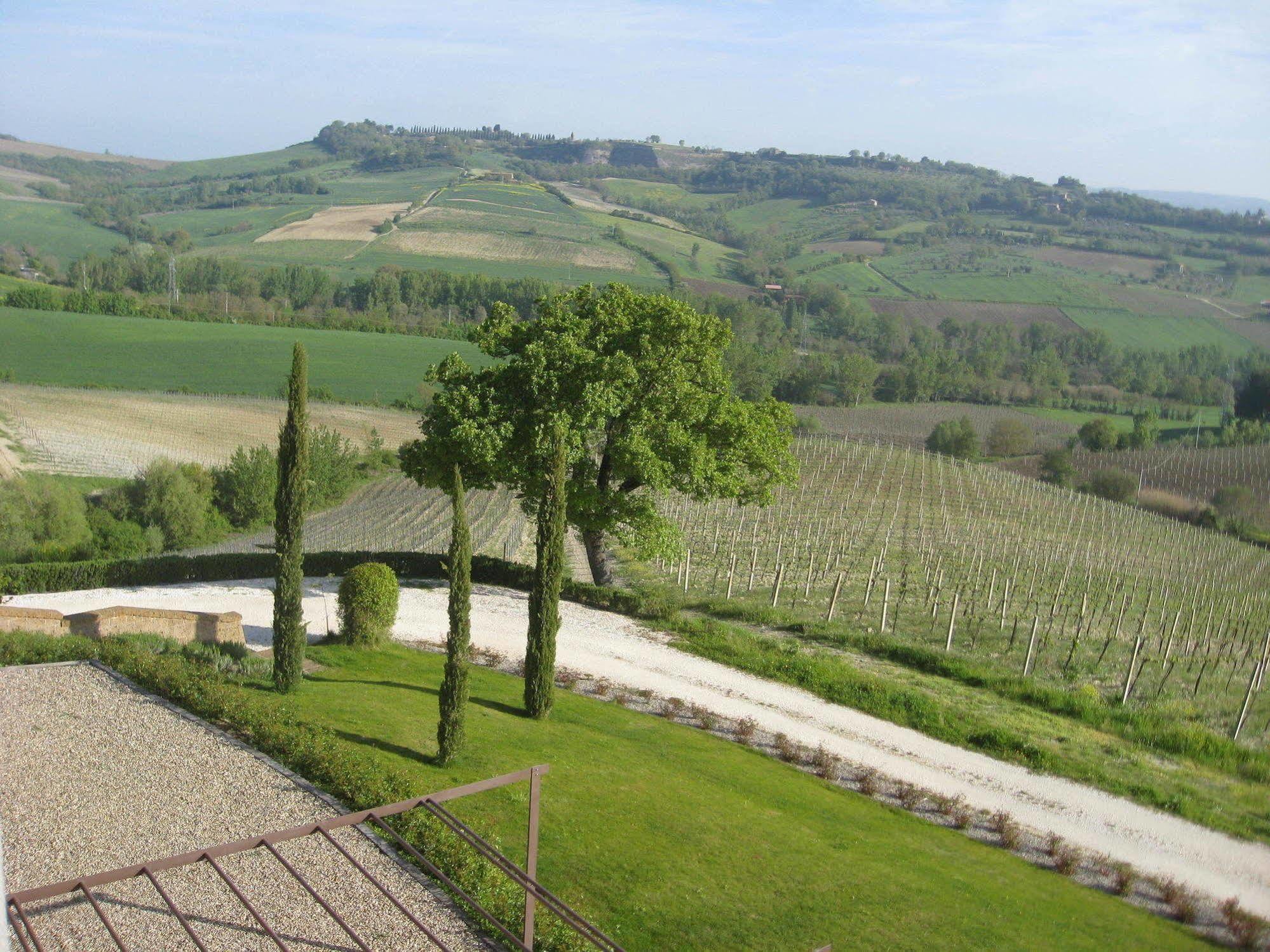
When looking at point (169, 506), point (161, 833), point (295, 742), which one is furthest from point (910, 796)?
point (169, 506)

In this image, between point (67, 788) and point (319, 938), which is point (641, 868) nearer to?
point (319, 938)

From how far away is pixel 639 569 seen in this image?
3075cm

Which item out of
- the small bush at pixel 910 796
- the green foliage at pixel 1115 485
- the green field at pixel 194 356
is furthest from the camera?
the green field at pixel 194 356

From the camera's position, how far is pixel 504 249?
386ft

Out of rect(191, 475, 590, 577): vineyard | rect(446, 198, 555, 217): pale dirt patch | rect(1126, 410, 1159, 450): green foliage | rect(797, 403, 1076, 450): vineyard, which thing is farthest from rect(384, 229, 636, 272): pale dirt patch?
rect(191, 475, 590, 577): vineyard

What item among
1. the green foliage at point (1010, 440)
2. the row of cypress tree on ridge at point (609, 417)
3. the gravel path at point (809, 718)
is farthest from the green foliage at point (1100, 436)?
the gravel path at point (809, 718)

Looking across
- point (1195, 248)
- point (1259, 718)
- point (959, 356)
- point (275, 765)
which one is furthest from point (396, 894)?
point (959, 356)

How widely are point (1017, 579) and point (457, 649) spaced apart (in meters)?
19.3

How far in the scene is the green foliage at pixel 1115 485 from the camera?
50.4 m

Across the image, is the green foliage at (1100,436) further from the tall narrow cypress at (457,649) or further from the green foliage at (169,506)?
the tall narrow cypress at (457,649)

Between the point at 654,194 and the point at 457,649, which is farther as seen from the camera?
the point at 654,194

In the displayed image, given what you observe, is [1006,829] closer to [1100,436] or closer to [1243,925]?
[1243,925]

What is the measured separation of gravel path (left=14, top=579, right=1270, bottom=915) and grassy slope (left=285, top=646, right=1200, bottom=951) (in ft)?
3.88

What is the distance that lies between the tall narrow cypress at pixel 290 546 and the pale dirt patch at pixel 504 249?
9793 cm
